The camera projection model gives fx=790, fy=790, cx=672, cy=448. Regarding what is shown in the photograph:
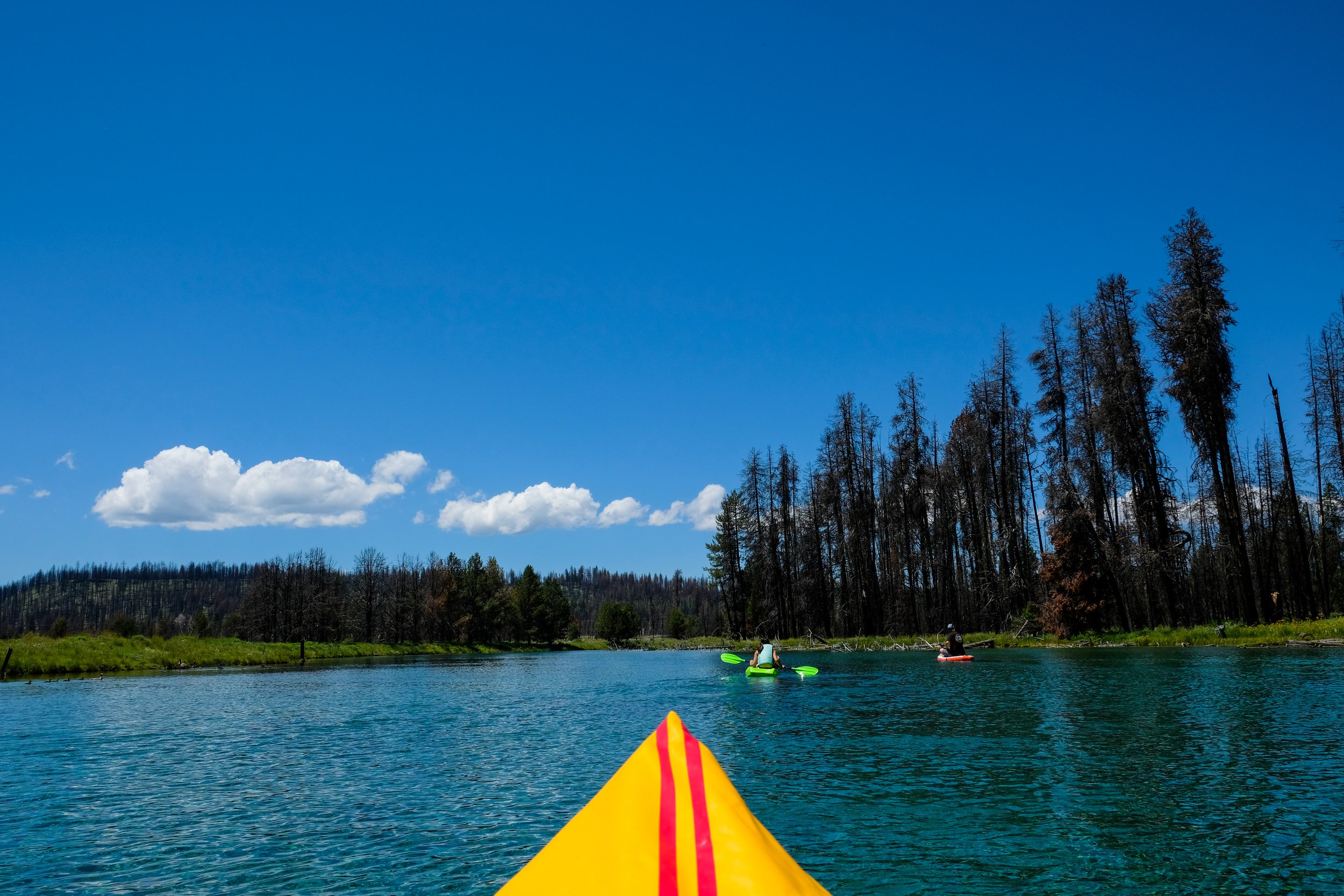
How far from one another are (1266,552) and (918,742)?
6028 centimetres

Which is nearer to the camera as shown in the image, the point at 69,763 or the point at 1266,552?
the point at 69,763

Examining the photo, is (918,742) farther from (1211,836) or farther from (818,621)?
(818,621)

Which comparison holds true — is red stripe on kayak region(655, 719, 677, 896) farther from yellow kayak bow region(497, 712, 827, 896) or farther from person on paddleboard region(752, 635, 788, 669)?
person on paddleboard region(752, 635, 788, 669)

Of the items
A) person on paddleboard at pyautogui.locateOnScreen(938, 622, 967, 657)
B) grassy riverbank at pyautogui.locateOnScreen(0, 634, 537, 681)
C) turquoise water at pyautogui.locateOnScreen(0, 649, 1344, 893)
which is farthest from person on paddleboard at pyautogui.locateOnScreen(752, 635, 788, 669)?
grassy riverbank at pyautogui.locateOnScreen(0, 634, 537, 681)

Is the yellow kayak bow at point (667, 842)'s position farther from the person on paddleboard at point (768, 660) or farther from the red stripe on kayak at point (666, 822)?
the person on paddleboard at point (768, 660)

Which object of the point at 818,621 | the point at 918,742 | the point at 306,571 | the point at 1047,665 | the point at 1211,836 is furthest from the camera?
the point at 306,571

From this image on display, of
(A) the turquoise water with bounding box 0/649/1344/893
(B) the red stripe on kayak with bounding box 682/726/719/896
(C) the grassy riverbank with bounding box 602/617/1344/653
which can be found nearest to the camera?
(B) the red stripe on kayak with bounding box 682/726/719/896

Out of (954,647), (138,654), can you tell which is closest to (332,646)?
(138,654)

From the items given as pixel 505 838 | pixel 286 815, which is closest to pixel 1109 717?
pixel 505 838

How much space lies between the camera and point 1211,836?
9961 mm

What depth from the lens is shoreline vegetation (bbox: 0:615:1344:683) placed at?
35.9 meters

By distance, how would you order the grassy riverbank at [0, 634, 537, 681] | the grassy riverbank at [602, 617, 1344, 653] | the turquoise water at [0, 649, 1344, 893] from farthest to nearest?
1. the grassy riverbank at [0, 634, 537, 681]
2. the grassy riverbank at [602, 617, 1344, 653]
3. the turquoise water at [0, 649, 1344, 893]

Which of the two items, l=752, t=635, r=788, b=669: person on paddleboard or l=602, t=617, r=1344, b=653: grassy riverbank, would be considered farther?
l=752, t=635, r=788, b=669: person on paddleboard

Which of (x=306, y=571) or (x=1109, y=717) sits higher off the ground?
(x=306, y=571)
